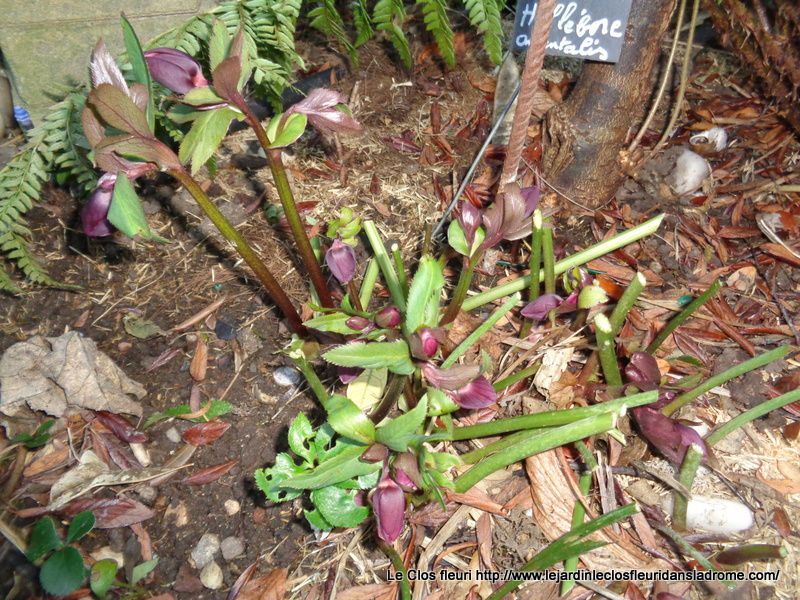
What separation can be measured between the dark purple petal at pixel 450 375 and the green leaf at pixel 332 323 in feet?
0.66

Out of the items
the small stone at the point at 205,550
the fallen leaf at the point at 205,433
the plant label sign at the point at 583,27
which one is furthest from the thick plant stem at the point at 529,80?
the small stone at the point at 205,550

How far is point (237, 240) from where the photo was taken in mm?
1183

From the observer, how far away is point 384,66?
212 cm

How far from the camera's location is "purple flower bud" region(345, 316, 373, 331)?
3.84ft

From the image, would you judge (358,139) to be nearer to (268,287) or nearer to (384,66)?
(384,66)

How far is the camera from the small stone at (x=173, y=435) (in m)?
1.43

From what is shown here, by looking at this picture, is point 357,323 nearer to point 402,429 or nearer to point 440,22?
point 402,429

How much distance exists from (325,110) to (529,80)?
413 mm

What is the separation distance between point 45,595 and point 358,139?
4.76 ft

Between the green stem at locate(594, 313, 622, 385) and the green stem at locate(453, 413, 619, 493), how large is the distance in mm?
161

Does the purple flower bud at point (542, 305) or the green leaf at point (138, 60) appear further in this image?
the purple flower bud at point (542, 305)

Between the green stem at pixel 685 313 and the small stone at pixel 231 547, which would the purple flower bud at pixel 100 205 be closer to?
the small stone at pixel 231 547

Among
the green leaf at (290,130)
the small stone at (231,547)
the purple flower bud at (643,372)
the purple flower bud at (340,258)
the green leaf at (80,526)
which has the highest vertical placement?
the green leaf at (290,130)

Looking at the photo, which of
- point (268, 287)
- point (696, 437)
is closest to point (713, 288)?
point (696, 437)
